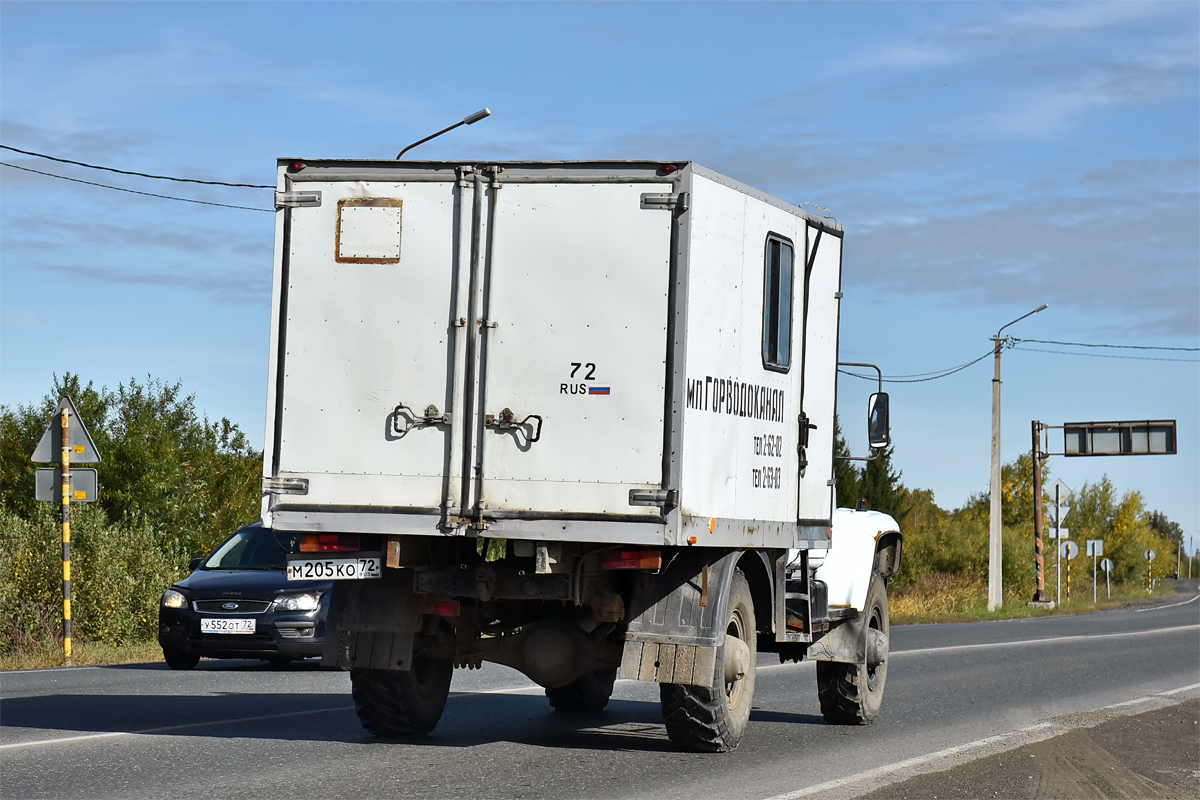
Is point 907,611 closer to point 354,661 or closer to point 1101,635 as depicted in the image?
point 1101,635

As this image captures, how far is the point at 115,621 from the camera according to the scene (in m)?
21.5

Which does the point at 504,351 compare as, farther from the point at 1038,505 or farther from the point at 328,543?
the point at 1038,505

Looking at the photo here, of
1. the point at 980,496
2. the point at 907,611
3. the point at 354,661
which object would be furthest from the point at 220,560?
the point at 980,496

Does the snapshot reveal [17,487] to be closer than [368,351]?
No

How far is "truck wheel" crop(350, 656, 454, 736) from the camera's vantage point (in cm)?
995

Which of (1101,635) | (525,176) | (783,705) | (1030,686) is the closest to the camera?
(525,176)

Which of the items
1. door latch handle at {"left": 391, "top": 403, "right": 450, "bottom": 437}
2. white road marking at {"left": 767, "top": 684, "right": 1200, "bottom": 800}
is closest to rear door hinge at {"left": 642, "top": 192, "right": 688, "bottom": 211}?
door latch handle at {"left": 391, "top": 403, "right": 450, "bottom": 437}

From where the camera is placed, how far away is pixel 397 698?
995 cm

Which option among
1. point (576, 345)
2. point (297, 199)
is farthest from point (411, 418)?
point (297, 199)

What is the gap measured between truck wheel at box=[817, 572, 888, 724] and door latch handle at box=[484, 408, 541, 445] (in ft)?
12.6

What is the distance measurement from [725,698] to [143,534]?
1531 centimetres

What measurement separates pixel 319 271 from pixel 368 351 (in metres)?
0.57

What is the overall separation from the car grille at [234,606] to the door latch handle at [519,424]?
741 centimetres

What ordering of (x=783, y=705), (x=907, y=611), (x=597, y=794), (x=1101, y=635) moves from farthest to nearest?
(x=907, y=611), (x=1101, y=635), (x=783, y=705), (x=597, y=794)
